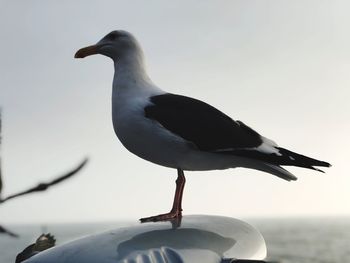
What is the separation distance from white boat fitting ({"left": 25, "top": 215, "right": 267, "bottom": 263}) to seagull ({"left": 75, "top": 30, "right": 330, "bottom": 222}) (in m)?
Result: 1.12

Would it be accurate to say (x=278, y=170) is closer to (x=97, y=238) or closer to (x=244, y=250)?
(x=244, y=250)

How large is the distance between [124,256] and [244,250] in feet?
2.48

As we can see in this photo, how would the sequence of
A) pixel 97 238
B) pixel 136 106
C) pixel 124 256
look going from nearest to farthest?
pixel 124 256 → pixel 97 238 → pixel 136 106

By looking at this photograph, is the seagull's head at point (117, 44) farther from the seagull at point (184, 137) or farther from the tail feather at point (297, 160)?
the tail feather at point (297, 160)

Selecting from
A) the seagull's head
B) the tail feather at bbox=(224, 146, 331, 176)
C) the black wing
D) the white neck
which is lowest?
the tail feather at bbox=(224, 146, 331, 176)

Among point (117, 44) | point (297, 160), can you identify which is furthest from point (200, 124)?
point (117, 44)

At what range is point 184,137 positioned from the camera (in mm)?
3812

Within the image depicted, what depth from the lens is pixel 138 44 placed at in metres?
4.57

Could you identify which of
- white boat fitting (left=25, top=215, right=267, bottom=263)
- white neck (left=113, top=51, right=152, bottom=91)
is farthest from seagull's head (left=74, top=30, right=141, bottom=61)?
white boat fitting (left=25, top=215, right=267, bottom=263)

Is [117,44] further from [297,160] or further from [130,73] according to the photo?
[297,160]

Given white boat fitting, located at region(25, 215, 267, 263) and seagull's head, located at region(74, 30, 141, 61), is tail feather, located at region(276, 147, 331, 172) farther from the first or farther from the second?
seagull's head, located at region(74, 30, 141, 61)

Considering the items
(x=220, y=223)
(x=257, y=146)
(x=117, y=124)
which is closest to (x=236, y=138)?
(x=257, y=146)

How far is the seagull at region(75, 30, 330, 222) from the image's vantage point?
3.75 m

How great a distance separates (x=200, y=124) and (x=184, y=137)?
260 millimetres
